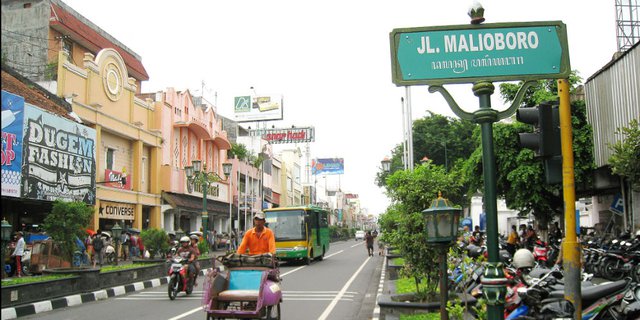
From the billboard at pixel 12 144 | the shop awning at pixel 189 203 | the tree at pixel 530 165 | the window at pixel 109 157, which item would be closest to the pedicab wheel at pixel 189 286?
the billboard at pixel 12 144

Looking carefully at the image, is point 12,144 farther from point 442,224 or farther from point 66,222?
point 442,224

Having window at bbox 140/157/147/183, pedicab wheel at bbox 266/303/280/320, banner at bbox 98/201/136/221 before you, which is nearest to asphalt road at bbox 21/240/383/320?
pedicab wheel at bbox 266/303/280/320

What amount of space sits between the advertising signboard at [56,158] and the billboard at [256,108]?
3833 cm

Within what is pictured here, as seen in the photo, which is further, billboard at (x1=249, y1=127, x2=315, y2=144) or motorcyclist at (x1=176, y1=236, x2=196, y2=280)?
billboard at (x1=249, y1=127, x2=315, y2=144)

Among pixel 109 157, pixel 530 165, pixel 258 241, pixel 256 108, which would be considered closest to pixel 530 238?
pixel 530 165

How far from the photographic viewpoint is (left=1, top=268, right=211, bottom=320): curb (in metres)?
11.1

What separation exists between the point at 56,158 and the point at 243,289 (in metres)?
17.1

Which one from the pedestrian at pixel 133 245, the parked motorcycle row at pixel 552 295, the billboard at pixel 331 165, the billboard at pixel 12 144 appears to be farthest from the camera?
the billboard at pixel 331 165

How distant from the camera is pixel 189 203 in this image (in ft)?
122

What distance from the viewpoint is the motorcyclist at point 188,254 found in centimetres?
1412

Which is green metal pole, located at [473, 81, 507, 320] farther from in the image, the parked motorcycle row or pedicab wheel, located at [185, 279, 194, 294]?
pedicab wheel, located at [185, 279, 194, 294]

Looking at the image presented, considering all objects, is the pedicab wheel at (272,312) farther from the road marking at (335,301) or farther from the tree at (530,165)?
the tree at (530,165)

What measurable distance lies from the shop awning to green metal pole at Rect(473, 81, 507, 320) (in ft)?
103

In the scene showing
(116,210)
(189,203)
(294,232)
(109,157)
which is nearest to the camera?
(294,232)
